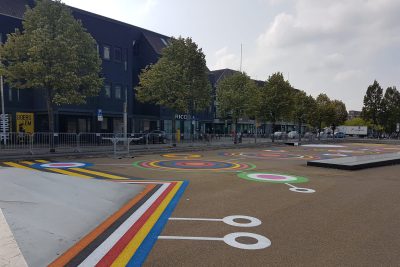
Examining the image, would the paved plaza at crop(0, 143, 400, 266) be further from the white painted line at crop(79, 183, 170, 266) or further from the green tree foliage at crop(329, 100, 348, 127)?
the green tree foliage at crop(329, 100, 348, 127)

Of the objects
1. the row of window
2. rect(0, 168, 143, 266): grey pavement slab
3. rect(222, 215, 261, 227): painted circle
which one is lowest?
rect(222, 215, 261, 227): painted circle

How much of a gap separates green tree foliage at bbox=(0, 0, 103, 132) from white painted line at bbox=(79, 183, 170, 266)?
1626 centimetres

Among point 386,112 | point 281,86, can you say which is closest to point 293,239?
point 281,86

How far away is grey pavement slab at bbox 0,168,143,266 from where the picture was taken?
4.77 m

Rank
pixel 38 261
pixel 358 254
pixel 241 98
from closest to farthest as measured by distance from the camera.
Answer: pixel 38 261 → pixel 358 254 → pixel 241 98

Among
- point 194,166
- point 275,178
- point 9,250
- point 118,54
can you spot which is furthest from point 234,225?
point 118,54

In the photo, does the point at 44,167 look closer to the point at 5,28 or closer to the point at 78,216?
the point at 78,216

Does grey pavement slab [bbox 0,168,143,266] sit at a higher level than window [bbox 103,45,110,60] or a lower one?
lower

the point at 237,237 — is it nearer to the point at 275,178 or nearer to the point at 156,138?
the point at 275,178

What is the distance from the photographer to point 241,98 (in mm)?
38469

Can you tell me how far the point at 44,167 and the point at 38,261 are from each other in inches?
483

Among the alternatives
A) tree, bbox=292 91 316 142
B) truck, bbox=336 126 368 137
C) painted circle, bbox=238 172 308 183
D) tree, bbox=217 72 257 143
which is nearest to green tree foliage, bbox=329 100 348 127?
truck, bbox=336 126 368 137

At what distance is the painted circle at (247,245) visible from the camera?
533cm

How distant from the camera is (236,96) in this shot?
38.2 metres
